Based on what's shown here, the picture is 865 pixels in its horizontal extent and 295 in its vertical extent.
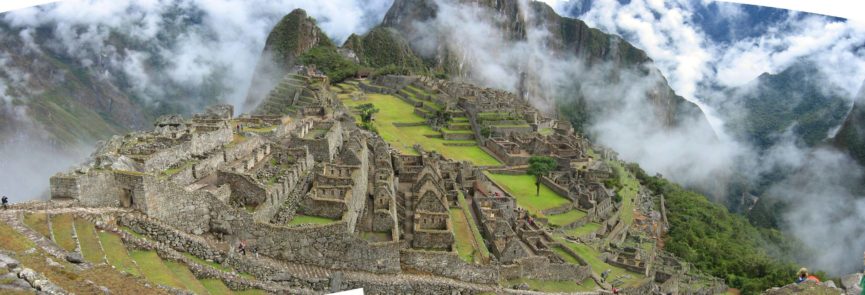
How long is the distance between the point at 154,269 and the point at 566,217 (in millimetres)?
26652

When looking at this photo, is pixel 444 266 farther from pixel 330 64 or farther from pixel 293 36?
pixel 293 36

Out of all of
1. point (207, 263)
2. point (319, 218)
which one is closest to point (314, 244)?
point (319, 218)

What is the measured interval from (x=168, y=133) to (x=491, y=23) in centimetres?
15102

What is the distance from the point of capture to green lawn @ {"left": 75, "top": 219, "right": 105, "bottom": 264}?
421 inches

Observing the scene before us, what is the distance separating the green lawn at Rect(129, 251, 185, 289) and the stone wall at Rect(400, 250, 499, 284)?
681cm

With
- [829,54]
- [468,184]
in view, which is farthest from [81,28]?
[829,54]

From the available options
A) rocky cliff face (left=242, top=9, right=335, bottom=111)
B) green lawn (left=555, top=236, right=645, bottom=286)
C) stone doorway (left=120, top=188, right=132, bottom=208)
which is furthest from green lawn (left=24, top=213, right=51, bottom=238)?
rocky cliff face (left=242, top=9, right=335, bottom=111)

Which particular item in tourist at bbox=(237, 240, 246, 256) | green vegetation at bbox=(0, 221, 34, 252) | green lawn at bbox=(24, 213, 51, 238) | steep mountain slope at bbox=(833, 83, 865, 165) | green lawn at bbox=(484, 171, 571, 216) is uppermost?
steep mountain slope at bbox=(833, 83, 865, 165)

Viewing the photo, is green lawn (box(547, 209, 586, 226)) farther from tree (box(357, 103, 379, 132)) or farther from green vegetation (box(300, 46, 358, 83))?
green vegetation (box(300, 46, 358, 83))

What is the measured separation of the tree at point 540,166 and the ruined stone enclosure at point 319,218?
5353 millimetres

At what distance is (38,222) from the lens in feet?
36.3

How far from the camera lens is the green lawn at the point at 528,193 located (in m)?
35.5

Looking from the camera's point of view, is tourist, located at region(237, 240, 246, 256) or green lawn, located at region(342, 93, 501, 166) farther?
green lawn, located at region(342, 93, 501, 166)

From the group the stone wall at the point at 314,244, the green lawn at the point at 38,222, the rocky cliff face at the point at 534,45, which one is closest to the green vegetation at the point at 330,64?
the rocky cliff face at the point at 534,45
